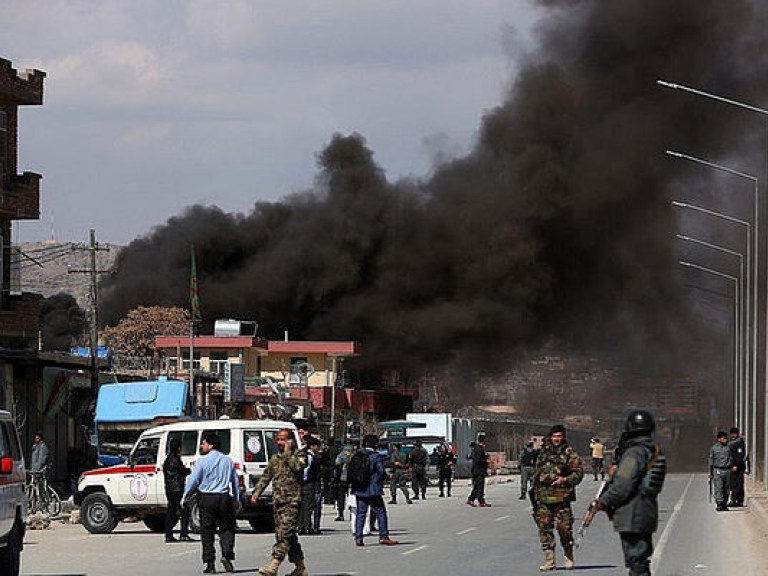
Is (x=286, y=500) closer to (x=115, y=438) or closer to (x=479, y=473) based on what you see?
(x=479, y=473)

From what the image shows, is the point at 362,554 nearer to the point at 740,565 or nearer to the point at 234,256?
the point at 740,565

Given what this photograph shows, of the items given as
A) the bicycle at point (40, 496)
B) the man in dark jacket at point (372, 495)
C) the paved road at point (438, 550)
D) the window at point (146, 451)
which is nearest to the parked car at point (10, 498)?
the paved road at point (438, 550)

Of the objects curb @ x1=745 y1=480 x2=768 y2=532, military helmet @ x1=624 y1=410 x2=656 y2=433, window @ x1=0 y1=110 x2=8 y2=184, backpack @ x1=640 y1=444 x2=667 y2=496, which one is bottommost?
curb @ x1=745 y1=480 x2=768 y2=532

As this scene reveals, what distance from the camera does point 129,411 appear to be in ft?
128

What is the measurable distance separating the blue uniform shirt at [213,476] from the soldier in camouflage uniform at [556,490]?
3493 mm

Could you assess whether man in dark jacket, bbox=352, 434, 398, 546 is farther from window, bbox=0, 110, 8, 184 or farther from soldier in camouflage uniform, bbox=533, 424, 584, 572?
window, bbox=0, 110, 8, 184

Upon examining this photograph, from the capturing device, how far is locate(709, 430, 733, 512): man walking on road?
3394 cm

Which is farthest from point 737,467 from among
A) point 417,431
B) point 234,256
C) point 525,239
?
point 234,256

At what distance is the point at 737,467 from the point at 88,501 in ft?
47.6

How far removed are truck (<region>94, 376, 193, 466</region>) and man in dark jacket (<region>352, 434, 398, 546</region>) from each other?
49.4ft

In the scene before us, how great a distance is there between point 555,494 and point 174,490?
8.80 m

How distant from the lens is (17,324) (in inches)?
1736

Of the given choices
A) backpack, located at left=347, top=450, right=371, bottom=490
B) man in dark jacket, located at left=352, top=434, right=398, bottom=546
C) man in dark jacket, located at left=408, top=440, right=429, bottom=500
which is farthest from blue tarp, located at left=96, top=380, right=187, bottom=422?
backpack, located at left=347, top=450, right=371, bottom=490

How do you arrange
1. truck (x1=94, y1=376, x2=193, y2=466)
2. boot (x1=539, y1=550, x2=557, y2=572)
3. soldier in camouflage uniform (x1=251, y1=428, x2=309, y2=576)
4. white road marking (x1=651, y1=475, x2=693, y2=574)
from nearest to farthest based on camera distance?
soldier in camouflage uniform (x1=251, y1=428, x2=309, y2=576)
boot (x1=539, y1=550, x2=557, y2=572)
white road marking (x1=651, y1=475, x2=693, y2=574)
truck (x1=94, y1=376, x2=193, y2=466)
